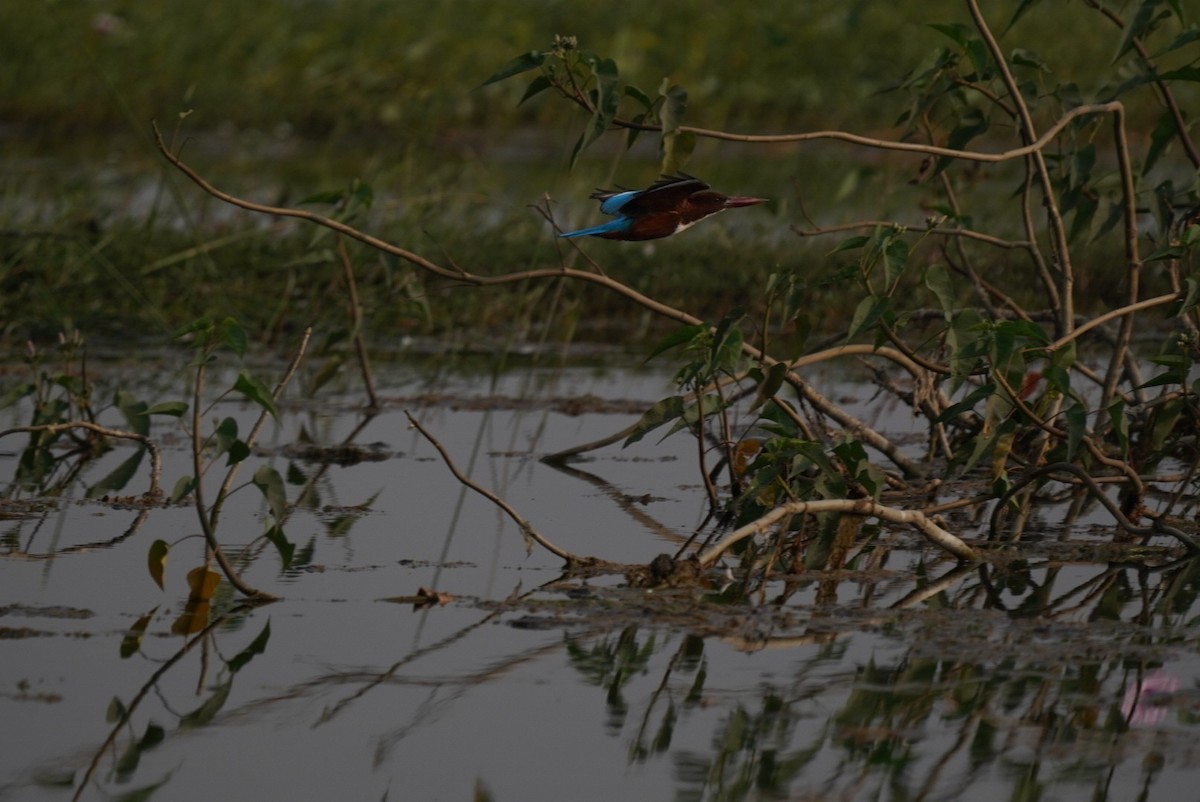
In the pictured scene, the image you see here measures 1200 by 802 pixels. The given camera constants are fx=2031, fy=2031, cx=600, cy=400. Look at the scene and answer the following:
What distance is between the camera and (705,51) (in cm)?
1480

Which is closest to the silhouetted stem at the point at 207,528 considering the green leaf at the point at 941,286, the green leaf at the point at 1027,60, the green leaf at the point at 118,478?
the green leaf at the point at 118,478

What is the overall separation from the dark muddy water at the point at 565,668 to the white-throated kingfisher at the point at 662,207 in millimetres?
623

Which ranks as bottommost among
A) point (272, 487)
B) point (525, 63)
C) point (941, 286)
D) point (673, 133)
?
point (272, 487)

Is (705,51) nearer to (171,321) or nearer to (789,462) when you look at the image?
(171,321)

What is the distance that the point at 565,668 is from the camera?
10.1 ft

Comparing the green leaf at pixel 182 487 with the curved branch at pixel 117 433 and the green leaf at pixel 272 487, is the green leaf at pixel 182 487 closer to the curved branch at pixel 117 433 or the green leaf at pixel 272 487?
the green leaf at pixel 272 487

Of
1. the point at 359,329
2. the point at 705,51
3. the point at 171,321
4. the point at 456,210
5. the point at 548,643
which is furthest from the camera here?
the point at 705,51

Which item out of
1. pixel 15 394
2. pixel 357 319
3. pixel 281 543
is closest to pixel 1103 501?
pixel 281 543

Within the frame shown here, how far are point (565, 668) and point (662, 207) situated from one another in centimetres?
87

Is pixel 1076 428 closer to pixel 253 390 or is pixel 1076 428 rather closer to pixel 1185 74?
pixel 1185 74

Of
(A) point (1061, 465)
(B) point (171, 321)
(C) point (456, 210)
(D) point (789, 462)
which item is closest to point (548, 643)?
(D) point (789, 462)

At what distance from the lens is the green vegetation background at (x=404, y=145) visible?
7.05 metres

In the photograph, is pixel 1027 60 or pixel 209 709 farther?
pixel 1027 60

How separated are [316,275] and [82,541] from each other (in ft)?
11.2
